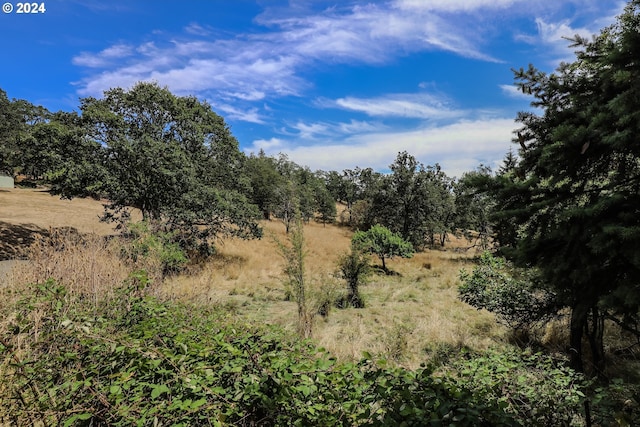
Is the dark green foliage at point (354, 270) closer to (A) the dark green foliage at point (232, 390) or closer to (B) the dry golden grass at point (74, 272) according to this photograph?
→ (B) the dry golden grass at point (74, 272)

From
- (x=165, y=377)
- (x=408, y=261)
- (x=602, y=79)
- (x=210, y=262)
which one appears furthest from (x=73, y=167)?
(x=408, y=261)

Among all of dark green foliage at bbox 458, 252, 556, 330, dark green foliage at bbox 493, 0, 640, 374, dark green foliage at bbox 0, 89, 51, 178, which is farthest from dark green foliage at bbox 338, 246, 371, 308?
dark green foliage at bbox 0, 89, 51, 178

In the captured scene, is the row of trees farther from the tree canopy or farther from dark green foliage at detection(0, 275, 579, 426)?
dark green foliage at detection(0, 275, 579, 426)

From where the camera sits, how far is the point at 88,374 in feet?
8.79

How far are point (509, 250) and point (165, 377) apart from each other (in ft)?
14.1

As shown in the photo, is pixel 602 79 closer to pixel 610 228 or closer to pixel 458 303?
pixel 610 228

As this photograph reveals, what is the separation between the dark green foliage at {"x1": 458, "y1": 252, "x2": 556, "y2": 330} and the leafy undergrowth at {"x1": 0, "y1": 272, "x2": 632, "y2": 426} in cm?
301

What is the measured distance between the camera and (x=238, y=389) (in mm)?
2336

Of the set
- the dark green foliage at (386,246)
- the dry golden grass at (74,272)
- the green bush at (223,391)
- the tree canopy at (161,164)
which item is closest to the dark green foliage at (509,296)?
the green bush at (223,391)

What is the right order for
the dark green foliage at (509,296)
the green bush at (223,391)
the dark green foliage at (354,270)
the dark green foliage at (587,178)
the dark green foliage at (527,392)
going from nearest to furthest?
the green bush at (223,391) → the dark green foliage at (527,392) → the dark green foliage at (587,178) → the dark green foliage at (509,296) → the dark green foliage at (354,270)

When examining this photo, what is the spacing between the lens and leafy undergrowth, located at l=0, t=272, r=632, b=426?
2.02 meters

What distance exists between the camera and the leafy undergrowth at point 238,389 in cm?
202

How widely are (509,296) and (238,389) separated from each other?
5.85 m

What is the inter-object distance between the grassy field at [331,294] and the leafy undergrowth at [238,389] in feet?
4.31
